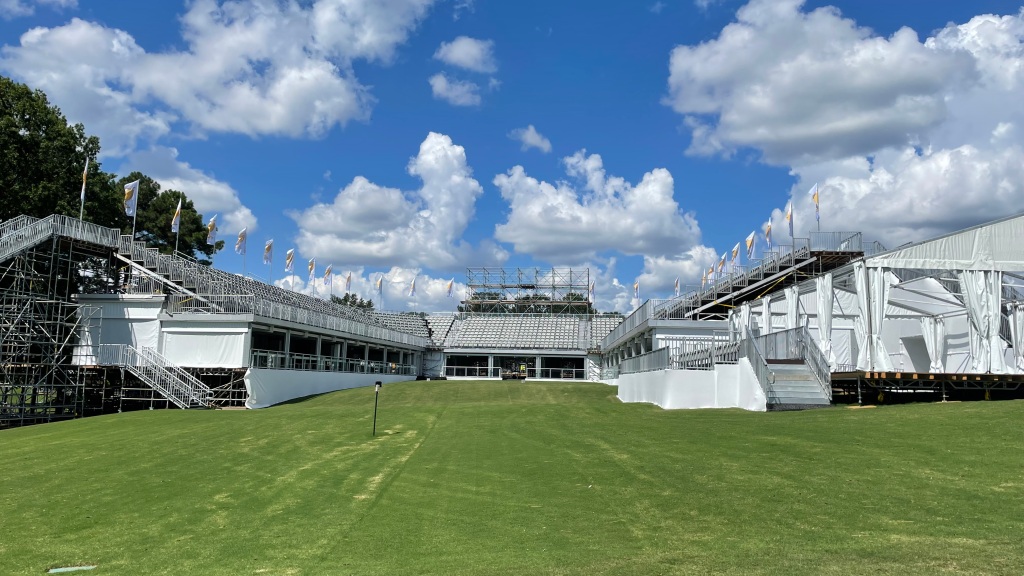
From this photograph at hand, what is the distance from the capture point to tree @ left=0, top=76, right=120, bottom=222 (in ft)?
121

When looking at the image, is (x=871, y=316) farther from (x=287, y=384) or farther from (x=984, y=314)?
(x=287, y=384)

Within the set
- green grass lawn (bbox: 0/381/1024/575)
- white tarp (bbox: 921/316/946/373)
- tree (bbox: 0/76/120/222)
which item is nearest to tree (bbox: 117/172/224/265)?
tree (bbox: 0/76/120/222)

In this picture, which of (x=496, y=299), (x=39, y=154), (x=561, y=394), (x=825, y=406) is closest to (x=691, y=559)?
(x=825, y=406)

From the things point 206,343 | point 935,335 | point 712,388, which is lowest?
point 712,388

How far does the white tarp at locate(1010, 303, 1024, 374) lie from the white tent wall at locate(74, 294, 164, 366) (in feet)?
124

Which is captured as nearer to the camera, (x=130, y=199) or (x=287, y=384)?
(x=287, y=384)

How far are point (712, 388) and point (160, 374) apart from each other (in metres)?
24.8

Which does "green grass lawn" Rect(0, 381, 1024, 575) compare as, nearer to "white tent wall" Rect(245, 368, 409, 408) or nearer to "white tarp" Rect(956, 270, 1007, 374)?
"white tarp" Rect(956, 270, 1007, 374)

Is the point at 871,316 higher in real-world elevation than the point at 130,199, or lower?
lower

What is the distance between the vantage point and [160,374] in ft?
102

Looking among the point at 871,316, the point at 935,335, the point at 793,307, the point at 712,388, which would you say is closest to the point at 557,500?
the point at 712,388

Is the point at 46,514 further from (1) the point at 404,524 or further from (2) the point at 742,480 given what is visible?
(2) the point at 742,480

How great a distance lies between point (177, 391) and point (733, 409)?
25.1 m

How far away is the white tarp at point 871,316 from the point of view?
21.1 meters
